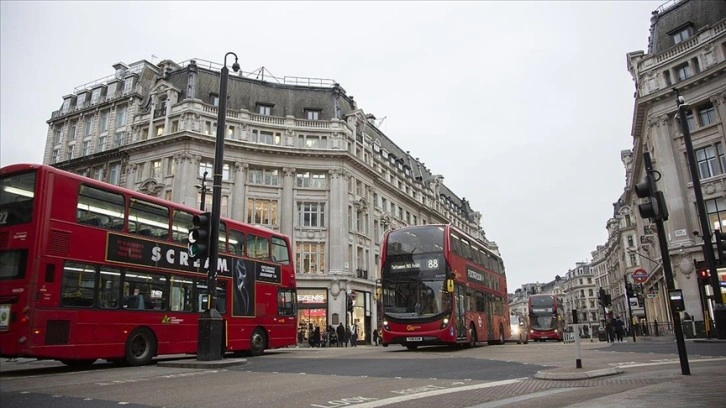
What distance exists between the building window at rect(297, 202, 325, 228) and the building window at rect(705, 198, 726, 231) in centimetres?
2884

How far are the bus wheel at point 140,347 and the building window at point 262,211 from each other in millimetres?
27989

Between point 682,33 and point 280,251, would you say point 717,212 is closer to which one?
point 682,33

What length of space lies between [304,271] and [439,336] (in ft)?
81.8

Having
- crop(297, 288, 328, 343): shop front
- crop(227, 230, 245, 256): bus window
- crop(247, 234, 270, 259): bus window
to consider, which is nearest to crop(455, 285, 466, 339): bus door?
crop(247, 234, 270, 259): bus window

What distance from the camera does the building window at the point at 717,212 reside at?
31422 millimetres

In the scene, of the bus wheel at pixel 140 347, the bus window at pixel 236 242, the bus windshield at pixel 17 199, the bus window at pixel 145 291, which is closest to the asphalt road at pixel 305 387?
the bus wheel at pixel 140 347

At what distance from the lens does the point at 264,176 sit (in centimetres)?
4350

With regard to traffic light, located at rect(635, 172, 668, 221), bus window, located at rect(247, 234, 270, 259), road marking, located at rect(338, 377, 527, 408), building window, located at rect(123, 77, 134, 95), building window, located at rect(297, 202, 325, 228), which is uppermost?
building window, located at rect(123, 77, 134, 95)

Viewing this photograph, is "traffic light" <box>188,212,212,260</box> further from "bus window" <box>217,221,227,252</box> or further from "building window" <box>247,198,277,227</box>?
"building window" <box>247,198,277,227</box>

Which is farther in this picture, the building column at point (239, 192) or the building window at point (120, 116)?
the building window at point (120, 116)

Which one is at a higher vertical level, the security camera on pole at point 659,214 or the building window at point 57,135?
the building window at point 57,135

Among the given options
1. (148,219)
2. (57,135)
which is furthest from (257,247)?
(57,135)

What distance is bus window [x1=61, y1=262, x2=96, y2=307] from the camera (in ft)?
39.2

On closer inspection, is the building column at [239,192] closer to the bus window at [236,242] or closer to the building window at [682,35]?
the bus window at [236,242]
